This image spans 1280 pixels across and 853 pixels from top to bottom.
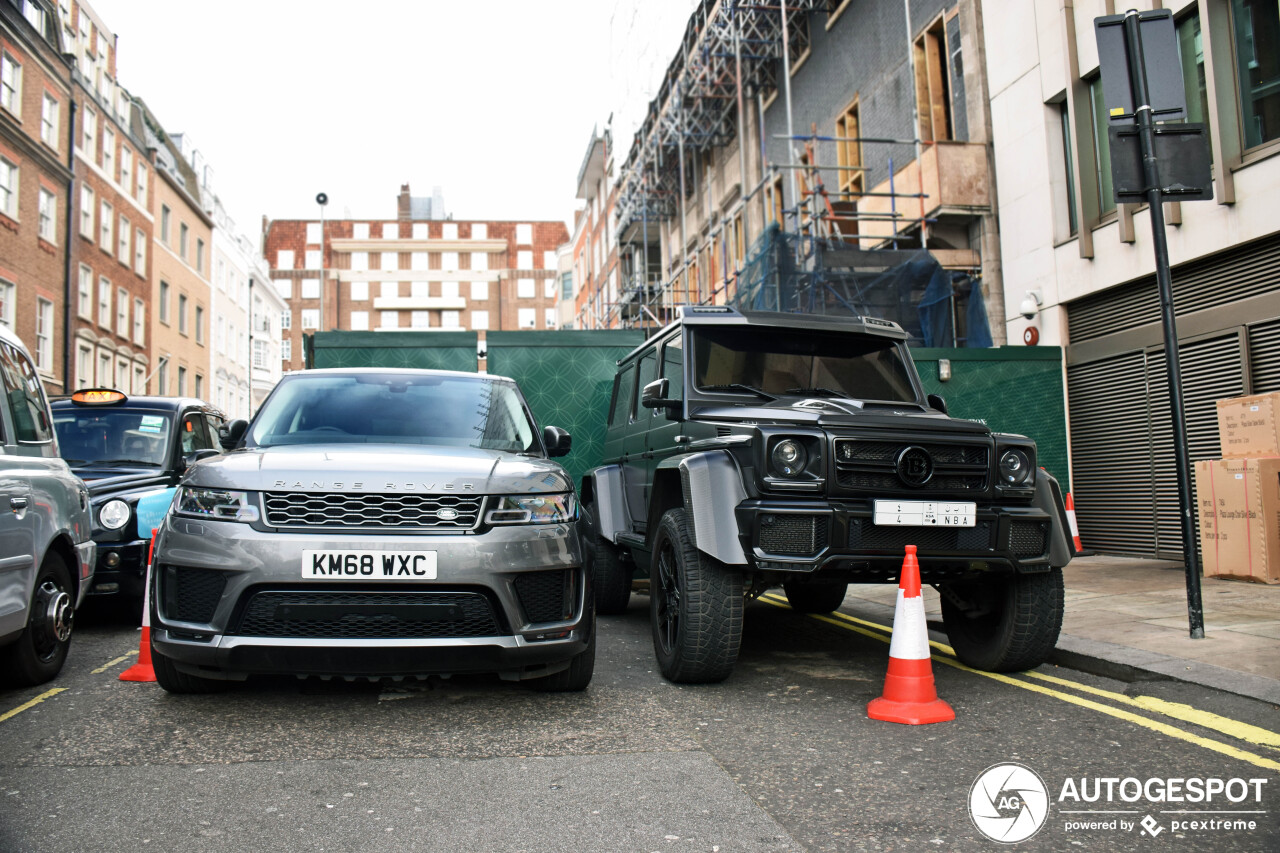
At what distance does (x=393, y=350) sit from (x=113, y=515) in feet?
16.2

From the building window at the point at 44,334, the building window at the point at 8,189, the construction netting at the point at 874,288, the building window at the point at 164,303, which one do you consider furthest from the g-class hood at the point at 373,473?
the building window at the point at 164,303

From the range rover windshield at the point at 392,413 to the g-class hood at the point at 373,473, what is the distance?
0.54m

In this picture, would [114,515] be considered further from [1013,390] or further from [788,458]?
[1013,390]

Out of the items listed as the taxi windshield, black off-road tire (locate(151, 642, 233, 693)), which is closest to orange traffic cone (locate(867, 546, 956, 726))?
black off-road tire (locate(151, 642, 233, 693))

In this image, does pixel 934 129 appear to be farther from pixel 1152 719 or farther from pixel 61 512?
pixel 61 512

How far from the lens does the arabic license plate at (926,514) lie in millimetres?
4664

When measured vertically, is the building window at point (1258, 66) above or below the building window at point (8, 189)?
below

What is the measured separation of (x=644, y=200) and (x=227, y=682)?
997 inches

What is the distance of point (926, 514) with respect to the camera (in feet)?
15.5

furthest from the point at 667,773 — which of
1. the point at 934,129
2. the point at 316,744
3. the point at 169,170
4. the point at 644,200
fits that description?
the point at 169,170

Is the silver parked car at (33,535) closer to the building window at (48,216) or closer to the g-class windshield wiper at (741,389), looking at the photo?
the g-class windshield wiper at (741,389)

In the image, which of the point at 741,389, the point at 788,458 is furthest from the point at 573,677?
the point at 741,389

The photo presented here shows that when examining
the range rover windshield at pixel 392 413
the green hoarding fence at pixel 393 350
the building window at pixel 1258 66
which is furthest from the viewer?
the green hoarding fence at pixel 393 350

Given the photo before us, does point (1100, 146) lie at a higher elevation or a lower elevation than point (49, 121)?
lower
